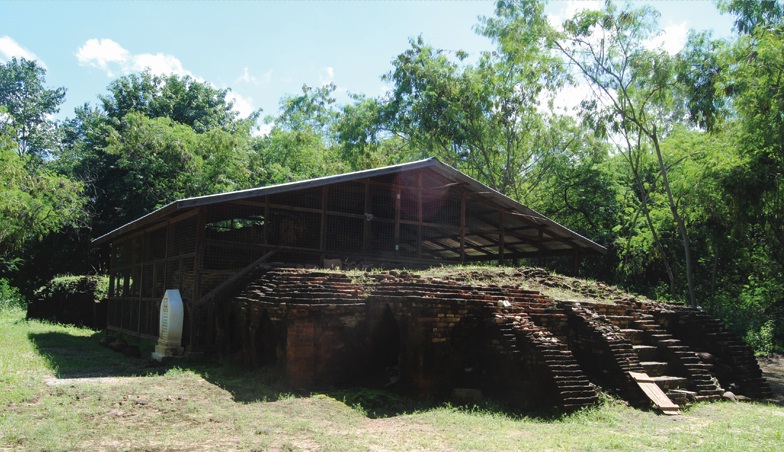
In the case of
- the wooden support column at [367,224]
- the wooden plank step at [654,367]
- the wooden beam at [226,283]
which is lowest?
the wooden plank step at [654,367]

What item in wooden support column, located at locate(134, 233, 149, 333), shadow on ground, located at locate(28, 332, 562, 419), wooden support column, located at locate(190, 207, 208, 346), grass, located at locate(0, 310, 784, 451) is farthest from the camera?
wooden support column, located at locate(134, 233, 149, 333)

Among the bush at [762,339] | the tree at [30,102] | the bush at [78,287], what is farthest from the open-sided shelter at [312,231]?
the tree at [30,102]

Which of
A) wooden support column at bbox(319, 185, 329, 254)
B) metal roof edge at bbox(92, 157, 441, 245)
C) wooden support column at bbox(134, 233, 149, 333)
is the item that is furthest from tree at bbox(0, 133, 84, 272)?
wooden support column at bbox(319, 185, 329, 254)

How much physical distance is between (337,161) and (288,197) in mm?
17300

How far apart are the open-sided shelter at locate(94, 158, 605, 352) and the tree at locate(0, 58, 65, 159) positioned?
60.8 feet

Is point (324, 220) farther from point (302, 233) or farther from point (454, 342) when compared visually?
point (454, 342)

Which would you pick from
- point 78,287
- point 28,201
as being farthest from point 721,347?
point 28,201

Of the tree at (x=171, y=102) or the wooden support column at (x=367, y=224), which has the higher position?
the tree at (x=171, y=102)

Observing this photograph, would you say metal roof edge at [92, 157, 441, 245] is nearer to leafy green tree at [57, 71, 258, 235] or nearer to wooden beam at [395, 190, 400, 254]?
wooden beam at [395, 190, 400, 254]

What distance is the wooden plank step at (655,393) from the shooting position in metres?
8.55

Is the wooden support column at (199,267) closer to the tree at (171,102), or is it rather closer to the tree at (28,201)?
the tree at (28,201)

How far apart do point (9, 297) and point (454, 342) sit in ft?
82.6

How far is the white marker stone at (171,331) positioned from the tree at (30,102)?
1001 inches

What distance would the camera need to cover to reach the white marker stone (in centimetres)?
1201
